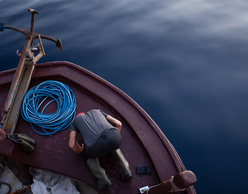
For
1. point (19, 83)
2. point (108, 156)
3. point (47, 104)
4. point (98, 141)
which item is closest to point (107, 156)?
point (108, 156)

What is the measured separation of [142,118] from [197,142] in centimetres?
138

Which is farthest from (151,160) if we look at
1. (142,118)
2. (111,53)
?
(111,53)

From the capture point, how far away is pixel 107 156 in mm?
2305

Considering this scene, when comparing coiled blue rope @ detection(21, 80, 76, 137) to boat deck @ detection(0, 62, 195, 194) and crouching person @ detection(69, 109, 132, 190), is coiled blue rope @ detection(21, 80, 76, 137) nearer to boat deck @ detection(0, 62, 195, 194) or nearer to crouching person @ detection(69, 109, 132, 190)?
boat deck @ detection(0, 62, 195, 194)

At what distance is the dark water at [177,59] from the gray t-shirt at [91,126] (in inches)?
69.4

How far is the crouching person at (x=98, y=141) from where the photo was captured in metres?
1.87

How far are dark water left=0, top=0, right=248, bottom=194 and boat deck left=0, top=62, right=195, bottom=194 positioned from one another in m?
1.02

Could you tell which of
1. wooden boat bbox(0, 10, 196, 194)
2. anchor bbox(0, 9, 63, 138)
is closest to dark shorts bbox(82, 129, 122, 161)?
wooden boat bbox(0, 10, 196, 194)

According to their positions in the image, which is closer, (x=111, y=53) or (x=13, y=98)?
(x=13, y=98)

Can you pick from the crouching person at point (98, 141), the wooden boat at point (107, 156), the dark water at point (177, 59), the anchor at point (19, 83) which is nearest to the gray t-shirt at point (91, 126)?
the crouching person at point (98, 141)

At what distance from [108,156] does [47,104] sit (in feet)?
4.83

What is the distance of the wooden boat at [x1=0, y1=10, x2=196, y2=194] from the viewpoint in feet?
6.91

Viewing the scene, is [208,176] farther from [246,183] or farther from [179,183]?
[179,183]

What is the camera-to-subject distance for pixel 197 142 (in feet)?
10.2
